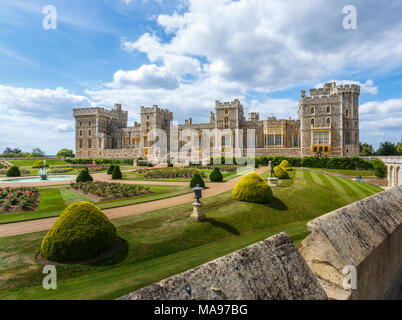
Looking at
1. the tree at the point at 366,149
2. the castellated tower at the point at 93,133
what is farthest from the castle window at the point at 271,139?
the castellated tower at the point at 93,133

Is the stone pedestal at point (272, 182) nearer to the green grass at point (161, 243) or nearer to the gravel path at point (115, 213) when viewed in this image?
the green grass at point (161, 243)

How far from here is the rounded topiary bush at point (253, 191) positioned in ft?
40.7

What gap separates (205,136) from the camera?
53906 mm

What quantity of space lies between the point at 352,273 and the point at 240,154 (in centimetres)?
4619

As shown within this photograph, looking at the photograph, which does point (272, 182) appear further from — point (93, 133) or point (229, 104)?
point (93, 133)

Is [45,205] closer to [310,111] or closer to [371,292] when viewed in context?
[371,292]

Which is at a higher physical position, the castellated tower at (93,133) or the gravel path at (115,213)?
the castellated tower at (93,133)

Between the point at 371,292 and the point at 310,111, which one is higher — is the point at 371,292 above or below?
below

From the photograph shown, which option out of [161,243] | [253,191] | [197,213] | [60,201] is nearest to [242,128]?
[253,191]

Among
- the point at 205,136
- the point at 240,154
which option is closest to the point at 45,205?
the point at 240,154

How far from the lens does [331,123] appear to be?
43781 millimetres

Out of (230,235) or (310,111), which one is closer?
(230,235)

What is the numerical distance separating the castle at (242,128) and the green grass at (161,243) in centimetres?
3380
